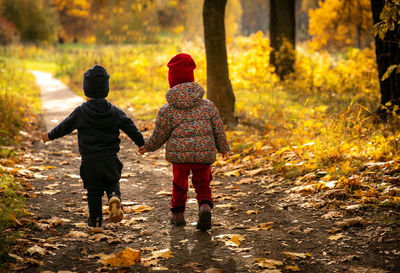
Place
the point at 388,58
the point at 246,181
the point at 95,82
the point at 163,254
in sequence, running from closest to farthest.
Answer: the point at 163,254 < the point at 95,82 < the point at 246,181 < the point at 388,58

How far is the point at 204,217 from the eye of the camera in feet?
13.8

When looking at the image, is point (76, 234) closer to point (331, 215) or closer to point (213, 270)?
point (213, 270)

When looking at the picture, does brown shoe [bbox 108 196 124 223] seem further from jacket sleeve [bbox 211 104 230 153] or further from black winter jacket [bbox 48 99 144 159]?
jacket sleeve [bbox 211 104 230 153]

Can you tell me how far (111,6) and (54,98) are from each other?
27.3 feet

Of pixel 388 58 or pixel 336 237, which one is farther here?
pixel 388 58

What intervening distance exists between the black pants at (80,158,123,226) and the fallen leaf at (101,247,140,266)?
796 millimetres

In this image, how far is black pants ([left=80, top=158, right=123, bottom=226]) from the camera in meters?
4.26

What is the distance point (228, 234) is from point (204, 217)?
0.95 feet

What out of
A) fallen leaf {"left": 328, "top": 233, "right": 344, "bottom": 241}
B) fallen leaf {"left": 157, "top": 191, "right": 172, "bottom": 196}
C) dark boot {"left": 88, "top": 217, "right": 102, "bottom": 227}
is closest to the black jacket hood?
dark boot {"left": 88, "top": 217, "right": 102, "bottom": 227}

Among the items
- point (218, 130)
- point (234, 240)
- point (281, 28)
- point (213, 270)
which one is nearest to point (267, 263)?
point (213, 270)

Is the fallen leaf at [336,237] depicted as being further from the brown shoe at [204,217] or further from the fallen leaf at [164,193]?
the fallen leaf at [164,193]

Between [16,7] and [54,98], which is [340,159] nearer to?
[54,98]

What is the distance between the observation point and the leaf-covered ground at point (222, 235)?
3464 millimetres

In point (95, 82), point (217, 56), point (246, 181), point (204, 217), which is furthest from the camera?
point (217, 56)
